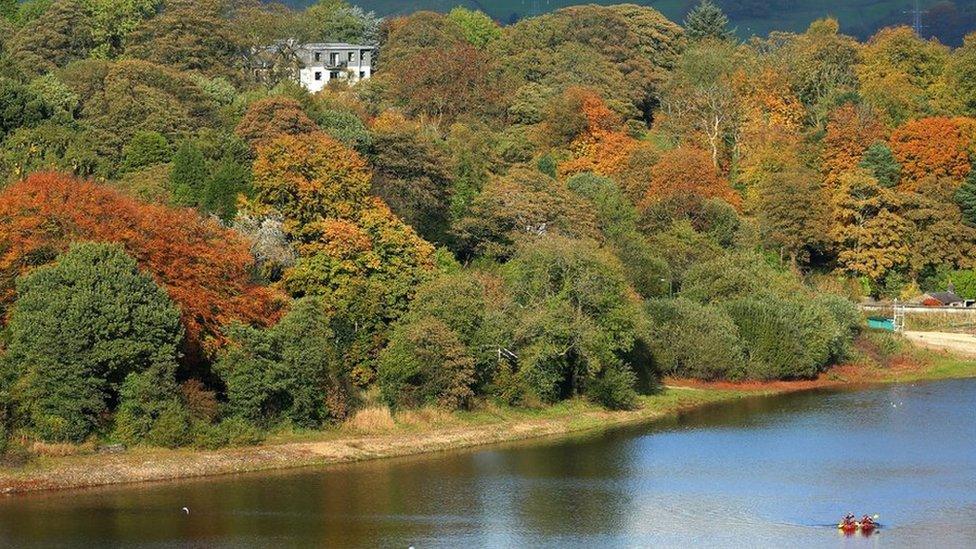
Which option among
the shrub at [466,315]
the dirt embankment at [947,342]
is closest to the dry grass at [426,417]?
the shrub at [466,315]

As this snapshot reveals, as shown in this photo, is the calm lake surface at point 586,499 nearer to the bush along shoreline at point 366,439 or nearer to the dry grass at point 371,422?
the bush along shoreline at point 366,439

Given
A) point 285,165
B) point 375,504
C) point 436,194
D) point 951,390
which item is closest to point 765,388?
point 951,390

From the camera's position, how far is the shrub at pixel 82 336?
63.1m

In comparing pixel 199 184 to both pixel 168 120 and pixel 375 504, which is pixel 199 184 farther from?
pixel 375 504

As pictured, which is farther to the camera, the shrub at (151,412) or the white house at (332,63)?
the white house at (332,63)

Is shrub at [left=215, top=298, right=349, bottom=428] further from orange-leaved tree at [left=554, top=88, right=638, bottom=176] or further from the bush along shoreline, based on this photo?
orange-leaved tree at [left=554, top=88, right=638, bottom=176]

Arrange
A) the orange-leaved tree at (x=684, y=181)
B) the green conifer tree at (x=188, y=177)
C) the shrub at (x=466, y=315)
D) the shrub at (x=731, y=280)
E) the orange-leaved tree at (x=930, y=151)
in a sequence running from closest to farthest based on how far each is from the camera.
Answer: the shrub at (x=466, y=315)
the green conifer tree at (x=188, y=177)
the shrub at (x=731, y=280)
the orange-leaved tree at (x=684, y=181)
the orange-leaved tree at (x=930, y=151)

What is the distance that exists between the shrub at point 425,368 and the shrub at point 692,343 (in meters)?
17.7

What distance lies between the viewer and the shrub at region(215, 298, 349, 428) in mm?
67750

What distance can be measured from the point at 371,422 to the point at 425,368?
3917mm

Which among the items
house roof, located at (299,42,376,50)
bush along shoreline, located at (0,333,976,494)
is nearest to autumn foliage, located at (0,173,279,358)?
bush along shoreline, located at (0,333,976,494)

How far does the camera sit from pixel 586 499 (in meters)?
61.3

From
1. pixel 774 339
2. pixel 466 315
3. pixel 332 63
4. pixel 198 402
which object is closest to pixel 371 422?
pixel 466 315

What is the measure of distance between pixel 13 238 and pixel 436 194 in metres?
33.2
